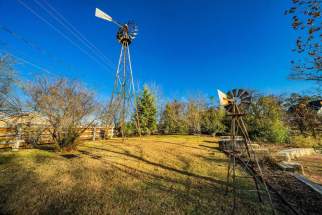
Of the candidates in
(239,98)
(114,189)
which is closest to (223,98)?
(239,98)

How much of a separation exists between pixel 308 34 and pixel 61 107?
858cm

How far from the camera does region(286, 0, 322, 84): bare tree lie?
94.0 inches

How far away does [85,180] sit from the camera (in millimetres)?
3781

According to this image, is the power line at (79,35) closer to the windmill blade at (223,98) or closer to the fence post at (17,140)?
the fence post at (17,140)

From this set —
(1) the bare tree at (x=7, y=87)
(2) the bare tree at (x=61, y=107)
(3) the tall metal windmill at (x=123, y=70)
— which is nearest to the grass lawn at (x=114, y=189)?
(2) the bare tree at (x=61, y=107)

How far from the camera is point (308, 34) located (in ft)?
8.19

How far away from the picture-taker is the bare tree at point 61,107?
6.78m

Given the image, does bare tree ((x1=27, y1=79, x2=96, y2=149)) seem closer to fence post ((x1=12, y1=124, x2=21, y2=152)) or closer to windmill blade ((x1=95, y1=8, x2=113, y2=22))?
fence post ((x1=12, y1=124, x2=21, y2=152))

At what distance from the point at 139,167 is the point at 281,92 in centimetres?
1974

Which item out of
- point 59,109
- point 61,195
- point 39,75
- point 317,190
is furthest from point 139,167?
point 39,75

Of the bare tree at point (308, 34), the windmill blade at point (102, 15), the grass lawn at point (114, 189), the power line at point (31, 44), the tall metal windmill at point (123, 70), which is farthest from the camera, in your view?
the tall metal windmill at point (123, 70)

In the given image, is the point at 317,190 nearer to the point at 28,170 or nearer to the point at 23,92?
the point at 28,170

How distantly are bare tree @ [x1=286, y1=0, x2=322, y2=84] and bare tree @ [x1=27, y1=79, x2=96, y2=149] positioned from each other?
26.4 feet

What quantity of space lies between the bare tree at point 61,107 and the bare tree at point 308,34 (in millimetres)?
8043
